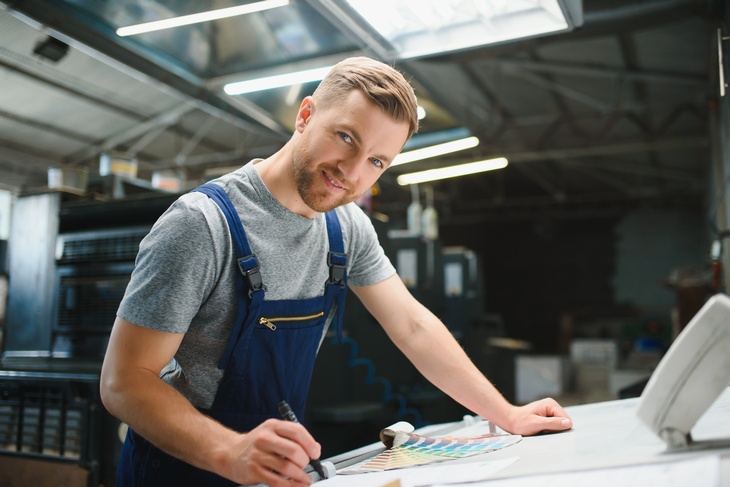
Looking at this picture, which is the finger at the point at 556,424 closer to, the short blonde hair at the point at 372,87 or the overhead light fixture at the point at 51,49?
the short blonde hair at the point at 372,87

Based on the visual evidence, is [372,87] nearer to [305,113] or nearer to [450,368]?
[305,113]

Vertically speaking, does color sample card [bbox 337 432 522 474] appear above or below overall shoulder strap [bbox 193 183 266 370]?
below

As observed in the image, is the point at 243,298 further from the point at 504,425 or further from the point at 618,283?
the point at 618,283

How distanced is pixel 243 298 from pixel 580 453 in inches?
24.8

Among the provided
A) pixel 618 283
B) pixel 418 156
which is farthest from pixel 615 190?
pixel 418 156

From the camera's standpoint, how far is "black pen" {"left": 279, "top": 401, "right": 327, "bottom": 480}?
93 centimetres

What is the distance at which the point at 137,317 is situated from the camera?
98 cm

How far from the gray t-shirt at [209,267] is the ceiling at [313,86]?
98cm

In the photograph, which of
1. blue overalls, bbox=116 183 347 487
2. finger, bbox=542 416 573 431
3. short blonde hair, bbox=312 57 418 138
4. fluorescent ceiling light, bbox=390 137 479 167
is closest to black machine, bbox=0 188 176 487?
blue overalls, bbox=116 183 347 487

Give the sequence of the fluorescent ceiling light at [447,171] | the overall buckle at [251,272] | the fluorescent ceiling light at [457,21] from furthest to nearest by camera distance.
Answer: the fluorescent ceiling light at [447,171]
the fluorescent ceiling light at [457,21]
the overall buckle at [251,272]

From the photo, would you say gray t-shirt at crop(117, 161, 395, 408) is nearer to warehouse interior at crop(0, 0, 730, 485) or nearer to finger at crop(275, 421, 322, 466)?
finger at crop(275, 421, 322, 466)

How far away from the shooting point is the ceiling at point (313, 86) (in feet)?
10.3

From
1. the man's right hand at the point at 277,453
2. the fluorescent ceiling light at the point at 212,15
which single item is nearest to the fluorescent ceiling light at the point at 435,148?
the fluorescent ceiling light at the point at 212,15

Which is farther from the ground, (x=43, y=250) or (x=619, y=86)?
(x=619, y=86)
